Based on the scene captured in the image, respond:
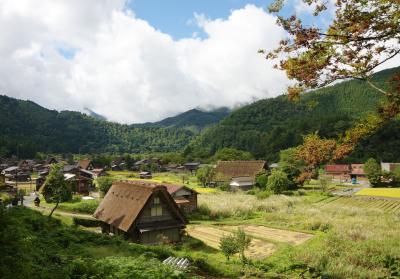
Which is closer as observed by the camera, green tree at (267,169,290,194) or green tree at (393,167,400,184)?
green tree at (267,169,290,194)

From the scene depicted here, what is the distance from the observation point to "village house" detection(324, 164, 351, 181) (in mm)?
83550

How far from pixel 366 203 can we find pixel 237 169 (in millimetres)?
→ 27164

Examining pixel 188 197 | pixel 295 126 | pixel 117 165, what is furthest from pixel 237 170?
pixel 295 126

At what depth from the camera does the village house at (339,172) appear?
83550 millimetres

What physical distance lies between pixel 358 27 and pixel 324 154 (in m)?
3.60

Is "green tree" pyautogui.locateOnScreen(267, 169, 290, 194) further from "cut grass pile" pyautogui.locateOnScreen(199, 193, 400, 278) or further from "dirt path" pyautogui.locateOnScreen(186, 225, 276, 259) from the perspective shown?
"dirt path" pyautogui.locateOnScreen(186, 225, 276, 259)

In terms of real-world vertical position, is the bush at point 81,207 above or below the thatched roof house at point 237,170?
below

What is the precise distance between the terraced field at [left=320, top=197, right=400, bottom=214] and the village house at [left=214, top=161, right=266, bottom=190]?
16.9 metres

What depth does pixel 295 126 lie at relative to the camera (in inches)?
5143

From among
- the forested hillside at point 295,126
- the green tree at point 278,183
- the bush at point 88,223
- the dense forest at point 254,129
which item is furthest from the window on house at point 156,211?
the dense forest at point 254,129

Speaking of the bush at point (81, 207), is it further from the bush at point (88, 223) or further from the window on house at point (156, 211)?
the window on house at point (156, 211)

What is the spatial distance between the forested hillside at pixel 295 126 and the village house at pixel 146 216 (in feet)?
214

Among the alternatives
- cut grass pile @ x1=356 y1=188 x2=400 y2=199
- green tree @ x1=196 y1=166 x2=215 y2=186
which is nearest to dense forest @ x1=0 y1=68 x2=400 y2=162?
cut grass pile @ x1=356 y1=188 x2=400 y2=199

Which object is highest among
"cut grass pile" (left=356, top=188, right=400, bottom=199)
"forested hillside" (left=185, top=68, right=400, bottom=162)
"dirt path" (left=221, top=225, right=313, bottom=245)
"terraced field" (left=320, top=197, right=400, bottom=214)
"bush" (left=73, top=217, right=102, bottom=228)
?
"forested hillside" (left=185, top=68, right=400, bottom=162)
